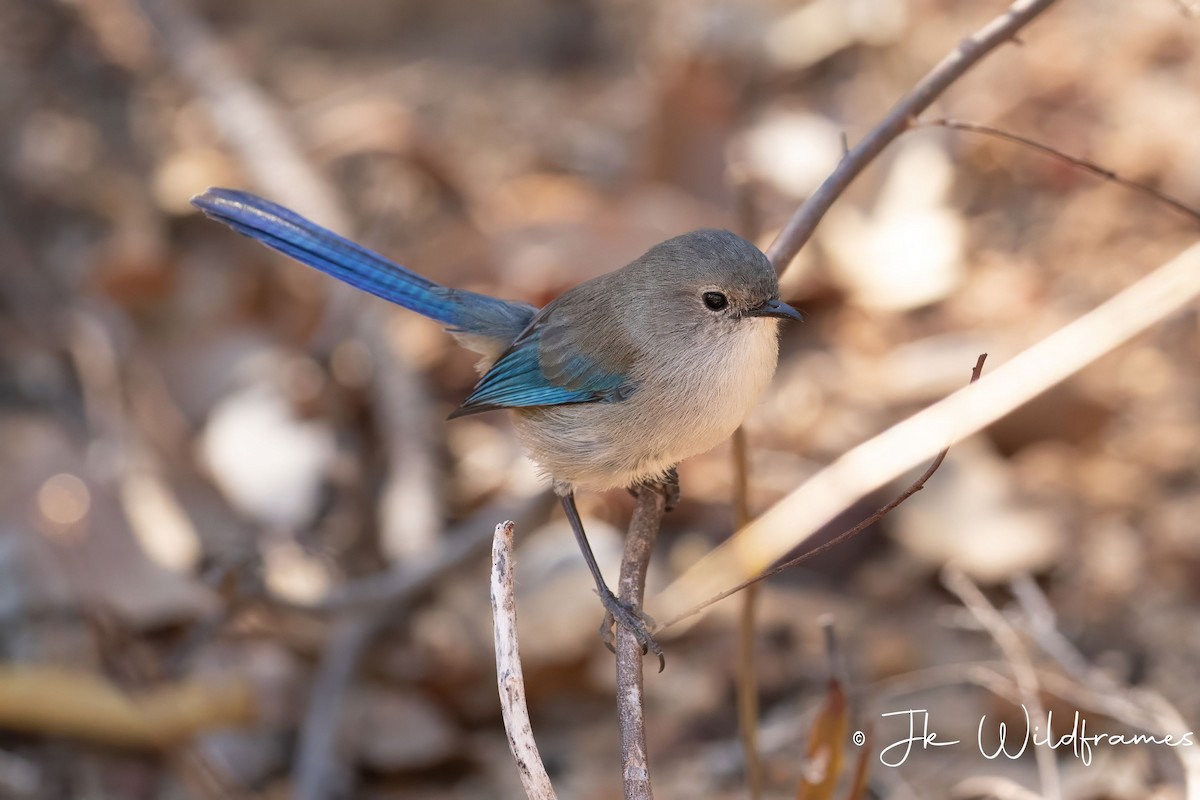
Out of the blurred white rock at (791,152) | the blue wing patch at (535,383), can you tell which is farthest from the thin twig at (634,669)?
the blurred white rock at (791,152)

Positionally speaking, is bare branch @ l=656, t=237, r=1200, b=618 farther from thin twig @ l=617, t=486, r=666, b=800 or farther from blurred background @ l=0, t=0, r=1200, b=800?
blurred background @ l=0, t=0, r=1200, b=800

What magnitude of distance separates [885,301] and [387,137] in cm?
274

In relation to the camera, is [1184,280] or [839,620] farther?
[839,620]

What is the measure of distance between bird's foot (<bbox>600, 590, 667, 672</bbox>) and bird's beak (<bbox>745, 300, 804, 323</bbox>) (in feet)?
2.70

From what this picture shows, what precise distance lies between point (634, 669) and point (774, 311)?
1.07 m

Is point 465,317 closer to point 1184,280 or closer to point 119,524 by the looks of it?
point 119,524

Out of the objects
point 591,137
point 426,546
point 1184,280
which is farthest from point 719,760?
point 591,137

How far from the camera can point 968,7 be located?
711cm

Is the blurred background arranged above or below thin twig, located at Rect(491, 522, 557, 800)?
above

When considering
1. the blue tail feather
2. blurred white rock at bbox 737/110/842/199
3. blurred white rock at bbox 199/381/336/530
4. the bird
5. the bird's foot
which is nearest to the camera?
the bird's foot

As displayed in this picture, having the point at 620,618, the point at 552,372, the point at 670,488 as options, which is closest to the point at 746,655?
the point at 620,618

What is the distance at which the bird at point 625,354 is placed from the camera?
3.18 meters

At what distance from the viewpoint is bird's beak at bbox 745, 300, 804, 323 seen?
10.4ft

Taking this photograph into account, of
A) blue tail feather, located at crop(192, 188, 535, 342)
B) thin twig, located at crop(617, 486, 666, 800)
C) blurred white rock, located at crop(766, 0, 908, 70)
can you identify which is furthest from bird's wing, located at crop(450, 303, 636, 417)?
blurred white rock, located at crop(766, 0, 908, 70)
